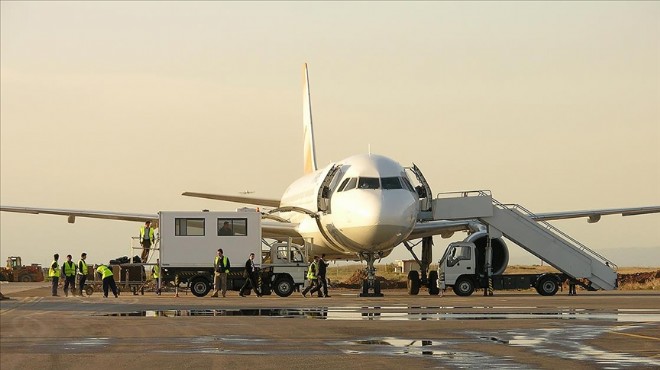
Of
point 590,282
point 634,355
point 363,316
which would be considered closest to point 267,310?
point 363,316

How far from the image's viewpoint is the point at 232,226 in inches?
1720

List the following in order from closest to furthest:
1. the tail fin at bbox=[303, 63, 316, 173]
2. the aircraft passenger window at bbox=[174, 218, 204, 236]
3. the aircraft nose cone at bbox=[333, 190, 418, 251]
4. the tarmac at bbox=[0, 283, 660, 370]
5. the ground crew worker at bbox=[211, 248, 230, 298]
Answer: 1. the tarmac at bbox=[0, 283, 660, 370]
2. the aircraft nose cone at bbox=[333, 190, 418, 251]
3. the ground crew worker at bbox=[211, 248, 230, 298]
4. the aircraft passenger window at bbox=[174, 218, 204, 236]
5. the tail fin at bbox=[303, 63, 316, 173]

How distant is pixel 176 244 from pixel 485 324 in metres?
21.5

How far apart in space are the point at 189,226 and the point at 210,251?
1.19 metres

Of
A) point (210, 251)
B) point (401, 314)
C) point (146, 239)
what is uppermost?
point (146, 239)

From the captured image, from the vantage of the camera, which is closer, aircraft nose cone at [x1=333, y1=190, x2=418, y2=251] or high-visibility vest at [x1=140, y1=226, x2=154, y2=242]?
aircraft nose cone at [x1=333, y1=190, x2=418, y2=251]

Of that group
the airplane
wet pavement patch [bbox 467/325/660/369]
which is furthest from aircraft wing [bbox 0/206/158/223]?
wet pavement patch [bbox 467/325/660/369]

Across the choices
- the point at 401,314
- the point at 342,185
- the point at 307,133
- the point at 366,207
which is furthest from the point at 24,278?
the point at 401,314

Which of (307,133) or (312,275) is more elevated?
(307,133)

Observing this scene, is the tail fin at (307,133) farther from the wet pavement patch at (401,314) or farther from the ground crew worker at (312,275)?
Answer: the wet pavement patch at (401,314)

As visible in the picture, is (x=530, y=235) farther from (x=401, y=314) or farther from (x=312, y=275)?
(x=401, y=314)

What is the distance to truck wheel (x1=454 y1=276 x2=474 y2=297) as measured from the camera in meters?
42.9

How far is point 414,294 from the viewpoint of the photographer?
4541 centimetres

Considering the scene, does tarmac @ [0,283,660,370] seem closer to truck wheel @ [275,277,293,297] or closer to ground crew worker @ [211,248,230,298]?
ground crew worker @ [211,248,230,298]
